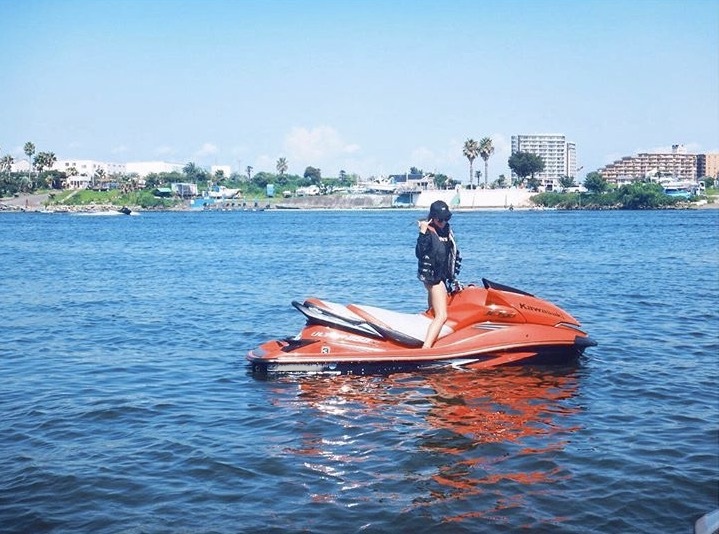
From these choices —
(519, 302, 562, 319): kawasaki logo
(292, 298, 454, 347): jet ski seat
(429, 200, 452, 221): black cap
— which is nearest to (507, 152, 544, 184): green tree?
(519, 302, 562, 319): kawasaki logo

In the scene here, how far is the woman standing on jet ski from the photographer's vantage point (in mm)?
10523

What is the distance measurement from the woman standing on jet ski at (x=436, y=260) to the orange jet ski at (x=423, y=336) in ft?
0.88

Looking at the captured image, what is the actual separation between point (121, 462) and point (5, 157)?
18788cm

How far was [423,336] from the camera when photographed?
10609 millimetres

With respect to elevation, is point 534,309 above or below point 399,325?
above

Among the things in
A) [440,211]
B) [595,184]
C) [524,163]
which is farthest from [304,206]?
[440,211]

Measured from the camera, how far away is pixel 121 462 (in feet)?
23.9

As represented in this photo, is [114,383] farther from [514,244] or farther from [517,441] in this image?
[514,244]

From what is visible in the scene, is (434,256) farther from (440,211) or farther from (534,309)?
(534,309)

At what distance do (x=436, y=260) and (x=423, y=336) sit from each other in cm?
101

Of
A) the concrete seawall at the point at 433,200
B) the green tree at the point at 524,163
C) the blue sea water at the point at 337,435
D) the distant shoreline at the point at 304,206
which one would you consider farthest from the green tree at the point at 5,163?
the blue sea water at the point at 337,435

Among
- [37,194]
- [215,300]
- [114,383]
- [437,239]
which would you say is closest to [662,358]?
[437,239]

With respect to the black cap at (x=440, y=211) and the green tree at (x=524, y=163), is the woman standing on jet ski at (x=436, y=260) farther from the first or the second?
the green tree at (x=524, y=163)

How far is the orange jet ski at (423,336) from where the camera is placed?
34.4 feet
